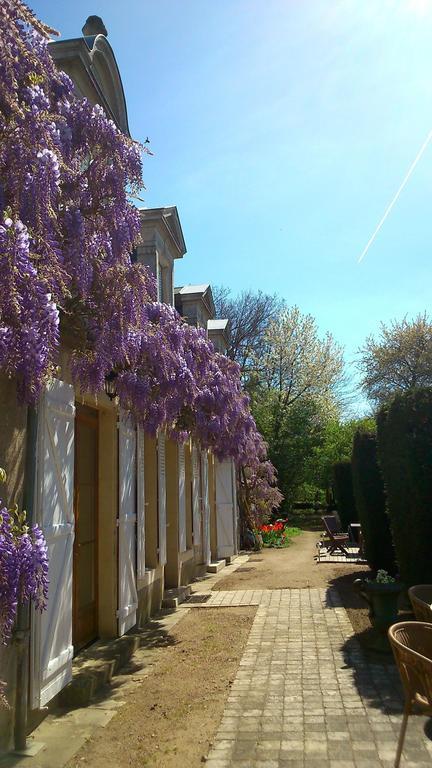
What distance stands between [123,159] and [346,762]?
4101 mm

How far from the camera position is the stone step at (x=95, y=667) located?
429 cm

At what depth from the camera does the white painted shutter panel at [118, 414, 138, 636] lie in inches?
225

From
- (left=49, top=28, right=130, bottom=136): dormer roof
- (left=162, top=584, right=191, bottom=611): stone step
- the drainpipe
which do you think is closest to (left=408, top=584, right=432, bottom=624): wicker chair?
the drainpipe

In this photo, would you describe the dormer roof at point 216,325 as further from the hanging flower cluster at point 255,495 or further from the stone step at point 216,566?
the stone step at point 216,566

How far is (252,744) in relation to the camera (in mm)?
3516

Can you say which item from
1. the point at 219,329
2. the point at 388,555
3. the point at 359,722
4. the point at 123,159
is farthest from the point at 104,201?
the point at 219,329

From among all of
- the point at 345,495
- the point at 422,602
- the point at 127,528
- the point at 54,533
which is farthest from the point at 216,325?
the point at 422,602

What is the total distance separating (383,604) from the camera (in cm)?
548

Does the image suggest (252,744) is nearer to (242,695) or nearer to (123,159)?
(242,695)

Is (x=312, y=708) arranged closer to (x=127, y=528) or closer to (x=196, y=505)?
(x=127, y=528)

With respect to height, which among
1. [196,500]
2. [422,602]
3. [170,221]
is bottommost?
[422,602]

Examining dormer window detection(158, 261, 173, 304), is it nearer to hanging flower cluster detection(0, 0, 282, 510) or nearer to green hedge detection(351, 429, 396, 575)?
hanging flower cluster detection(0, 0, 282, 510)

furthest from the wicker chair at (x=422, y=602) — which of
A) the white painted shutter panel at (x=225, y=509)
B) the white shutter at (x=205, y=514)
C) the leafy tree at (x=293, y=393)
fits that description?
the leafy tree at (x=293, y=393)

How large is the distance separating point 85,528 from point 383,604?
2.98 meters
